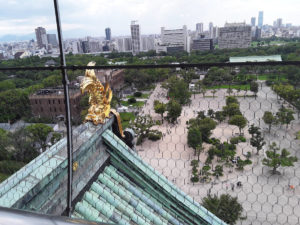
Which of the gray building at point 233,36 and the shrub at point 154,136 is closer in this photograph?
the shrub at point 154,136

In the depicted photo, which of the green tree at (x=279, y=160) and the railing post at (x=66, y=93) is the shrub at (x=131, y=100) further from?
the railing post at (x=66, y=93)

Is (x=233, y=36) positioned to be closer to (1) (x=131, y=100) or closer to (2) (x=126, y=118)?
(1) (x=131, y=100)

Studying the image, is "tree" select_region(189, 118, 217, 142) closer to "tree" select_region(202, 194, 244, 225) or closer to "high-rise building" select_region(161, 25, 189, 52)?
"tree" select_region(202, 194, 244, 225)

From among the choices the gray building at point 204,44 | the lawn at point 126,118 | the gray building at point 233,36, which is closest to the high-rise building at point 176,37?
the gray building at point 204,44

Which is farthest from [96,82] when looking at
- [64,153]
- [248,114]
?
[248,114]

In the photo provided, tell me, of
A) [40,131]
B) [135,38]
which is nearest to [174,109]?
[40,131]

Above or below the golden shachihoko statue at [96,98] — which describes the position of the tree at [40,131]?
below

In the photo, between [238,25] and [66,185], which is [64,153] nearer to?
[66,185]
